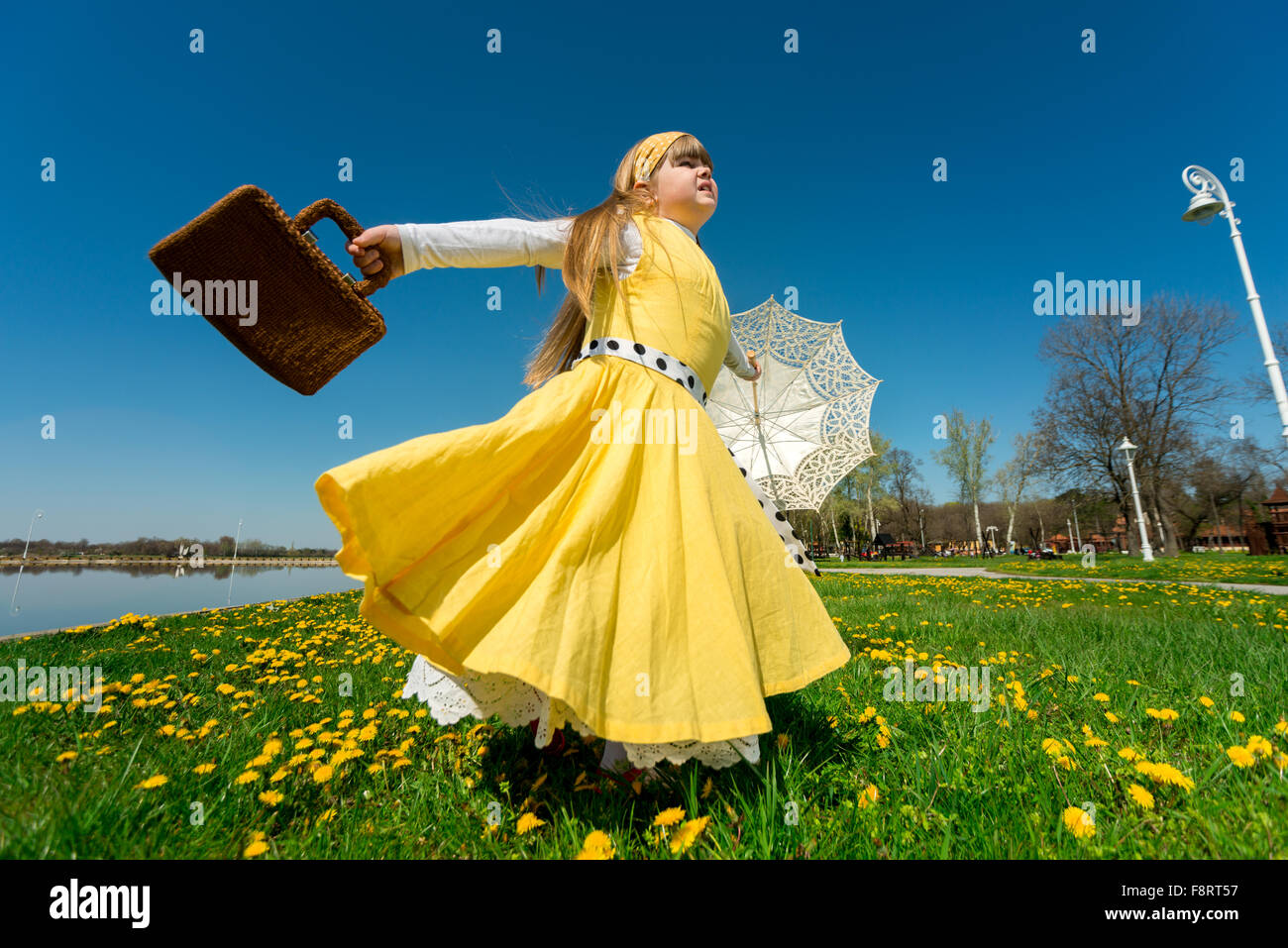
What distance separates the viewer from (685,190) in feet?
8.32

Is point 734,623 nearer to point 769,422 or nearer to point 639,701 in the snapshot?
point 639,701

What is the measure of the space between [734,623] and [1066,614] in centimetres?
698

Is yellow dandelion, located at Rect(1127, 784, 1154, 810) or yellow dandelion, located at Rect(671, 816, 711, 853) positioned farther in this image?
yellow dandelion, located at Rect(1127, 784, 1154, 810)

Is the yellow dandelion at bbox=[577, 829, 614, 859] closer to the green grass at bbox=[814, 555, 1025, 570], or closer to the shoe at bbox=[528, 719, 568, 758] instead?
the shoe at bbox=[528, 719, 568, 758]

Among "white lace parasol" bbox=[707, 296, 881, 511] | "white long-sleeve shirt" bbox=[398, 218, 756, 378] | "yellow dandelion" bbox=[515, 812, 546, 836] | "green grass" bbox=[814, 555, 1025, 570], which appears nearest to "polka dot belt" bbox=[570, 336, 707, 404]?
"white long-sleeve shirt" bbox=[398, 218, 756, 378]

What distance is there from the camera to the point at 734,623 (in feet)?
5.30

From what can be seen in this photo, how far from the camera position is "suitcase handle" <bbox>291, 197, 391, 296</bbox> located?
5.73 ft

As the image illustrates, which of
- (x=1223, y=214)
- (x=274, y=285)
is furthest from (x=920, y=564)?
(x=274, y=285)

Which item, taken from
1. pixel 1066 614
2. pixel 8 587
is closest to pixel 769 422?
pixel 1066 614

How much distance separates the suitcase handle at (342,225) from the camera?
175cm

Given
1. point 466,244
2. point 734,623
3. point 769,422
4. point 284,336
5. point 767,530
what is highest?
point 769,422

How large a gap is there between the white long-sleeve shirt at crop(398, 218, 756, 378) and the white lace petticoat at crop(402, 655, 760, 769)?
141 cm

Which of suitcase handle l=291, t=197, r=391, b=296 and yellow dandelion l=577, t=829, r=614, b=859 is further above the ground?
suitcase handle l=291, t=197, r=391, b=296
